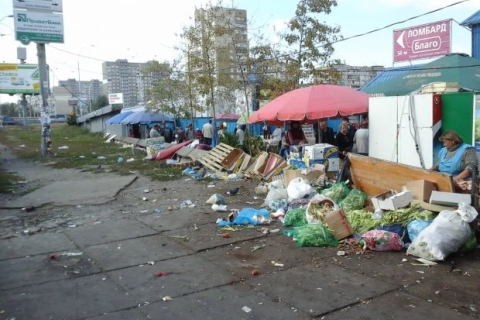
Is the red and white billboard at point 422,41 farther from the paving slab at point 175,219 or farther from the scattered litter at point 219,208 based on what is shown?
the paving slab at point 175,219

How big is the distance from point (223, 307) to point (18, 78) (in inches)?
1913

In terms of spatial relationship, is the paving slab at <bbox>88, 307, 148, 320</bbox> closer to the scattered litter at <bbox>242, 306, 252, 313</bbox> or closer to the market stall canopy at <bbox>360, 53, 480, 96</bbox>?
the scattered litter at <bbox>242, 306, 252, 313</bbox>

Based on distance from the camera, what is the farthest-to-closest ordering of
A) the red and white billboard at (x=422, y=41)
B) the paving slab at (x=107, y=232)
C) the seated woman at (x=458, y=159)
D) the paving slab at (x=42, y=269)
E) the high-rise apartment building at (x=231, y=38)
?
the high-rise apartment building at (x=231, y=38), the red and white billboard at (x=422, y=41), the paving slab at (x=107, y=232), the seated woman at (x=458, y=159), the paving slab at (x=42, y=269)

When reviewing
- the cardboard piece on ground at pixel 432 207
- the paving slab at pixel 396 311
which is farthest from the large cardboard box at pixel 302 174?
the paving slab at pixel 396 311

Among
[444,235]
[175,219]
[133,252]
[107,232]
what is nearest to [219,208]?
[175,219]

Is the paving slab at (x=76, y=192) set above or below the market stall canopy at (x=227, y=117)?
below

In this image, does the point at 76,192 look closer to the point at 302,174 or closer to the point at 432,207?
the point at 302,174

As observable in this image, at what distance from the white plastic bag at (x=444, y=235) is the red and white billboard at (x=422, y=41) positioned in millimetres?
13745

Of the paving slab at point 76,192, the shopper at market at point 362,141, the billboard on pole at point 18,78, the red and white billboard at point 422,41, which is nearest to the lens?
the paving slab at point 76,192

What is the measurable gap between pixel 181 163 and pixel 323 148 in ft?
21.5

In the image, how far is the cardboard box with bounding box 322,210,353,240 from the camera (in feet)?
19.5

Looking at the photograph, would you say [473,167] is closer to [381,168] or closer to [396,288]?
[381,168]

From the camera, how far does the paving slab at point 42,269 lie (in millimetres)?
4941

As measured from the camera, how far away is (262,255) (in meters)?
5.64
